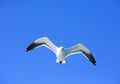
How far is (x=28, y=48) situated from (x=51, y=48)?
36.2 inches

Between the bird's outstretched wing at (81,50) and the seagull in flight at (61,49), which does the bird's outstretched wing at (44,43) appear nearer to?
the seagull in flight at (61,49)

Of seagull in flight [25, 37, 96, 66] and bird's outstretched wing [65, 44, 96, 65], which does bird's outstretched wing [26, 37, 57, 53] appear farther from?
bird's outstretched wing [65, 44, 96, 65]

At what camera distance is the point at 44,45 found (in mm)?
10188

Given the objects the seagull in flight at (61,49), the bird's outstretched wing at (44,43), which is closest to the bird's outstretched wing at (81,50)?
the seagull in flight at (61,49)

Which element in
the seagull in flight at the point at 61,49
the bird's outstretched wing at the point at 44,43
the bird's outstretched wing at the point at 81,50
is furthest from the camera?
the bird's outstretched wing at the point at 81,50

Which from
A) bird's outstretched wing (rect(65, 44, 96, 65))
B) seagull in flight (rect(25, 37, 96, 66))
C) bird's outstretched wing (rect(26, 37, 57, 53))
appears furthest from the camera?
bird's outstretched wing (rect(65, 44, 96, 65))

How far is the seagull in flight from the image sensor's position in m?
9.55

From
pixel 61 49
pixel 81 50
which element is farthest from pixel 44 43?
pixel 81 50


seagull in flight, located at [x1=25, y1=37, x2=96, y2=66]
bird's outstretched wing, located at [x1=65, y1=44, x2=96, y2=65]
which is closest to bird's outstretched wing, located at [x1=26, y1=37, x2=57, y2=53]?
seagull in flight, located at [x1=25, y1=37, x2=96, y2=66]

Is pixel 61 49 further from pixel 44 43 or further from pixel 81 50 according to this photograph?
pixel 81 50

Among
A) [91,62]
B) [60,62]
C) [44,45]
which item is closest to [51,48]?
[44,45]

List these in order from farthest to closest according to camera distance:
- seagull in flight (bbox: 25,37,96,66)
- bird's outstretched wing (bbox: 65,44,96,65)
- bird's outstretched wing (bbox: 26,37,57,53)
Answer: bird's outstretched wing (bbox: 65,44,96,65)
bird's outstretched wing (bbox: 26,37,57,53)
seagull in flight (bbox: 25,37,96,66)

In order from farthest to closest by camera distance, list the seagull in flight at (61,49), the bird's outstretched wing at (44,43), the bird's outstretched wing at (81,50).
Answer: the bird's outstretched wing at (81,50), the bird's outstretched wing at (44,43), the seagull in flight at (61,49)

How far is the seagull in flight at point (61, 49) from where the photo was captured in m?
9.55
